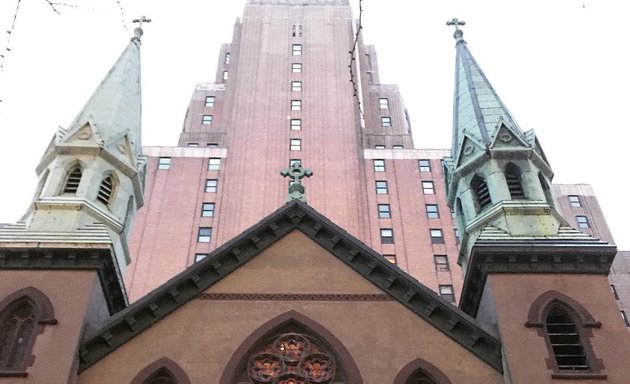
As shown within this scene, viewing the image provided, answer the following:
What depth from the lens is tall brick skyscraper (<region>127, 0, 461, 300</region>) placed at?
6694 cm

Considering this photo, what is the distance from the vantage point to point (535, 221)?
24.3 metres

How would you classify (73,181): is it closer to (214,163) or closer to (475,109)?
(475,109)

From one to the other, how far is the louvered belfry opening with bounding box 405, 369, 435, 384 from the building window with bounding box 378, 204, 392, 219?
1962 inches

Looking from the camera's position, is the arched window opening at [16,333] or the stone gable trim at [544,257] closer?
the arched window opening at [16,333]

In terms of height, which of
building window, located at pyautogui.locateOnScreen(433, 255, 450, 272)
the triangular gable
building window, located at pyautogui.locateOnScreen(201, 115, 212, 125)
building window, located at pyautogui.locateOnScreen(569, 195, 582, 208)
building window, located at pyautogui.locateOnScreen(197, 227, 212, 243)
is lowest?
the triangular gable

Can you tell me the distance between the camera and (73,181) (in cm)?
2547

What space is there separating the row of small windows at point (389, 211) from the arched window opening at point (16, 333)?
165 ft

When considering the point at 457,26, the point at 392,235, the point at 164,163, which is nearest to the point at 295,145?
the point at 164,163

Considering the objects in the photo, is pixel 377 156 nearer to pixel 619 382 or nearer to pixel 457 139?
pixel 457 139

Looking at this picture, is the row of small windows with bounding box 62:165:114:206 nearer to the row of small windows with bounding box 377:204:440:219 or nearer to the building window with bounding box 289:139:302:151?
the row of small windows with bounding box 377:204:440:219

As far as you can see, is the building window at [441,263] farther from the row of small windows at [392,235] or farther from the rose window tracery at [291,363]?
the rose window tracery at [291,363]

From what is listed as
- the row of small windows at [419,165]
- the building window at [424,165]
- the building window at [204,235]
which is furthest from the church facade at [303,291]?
the building window at [424,165]

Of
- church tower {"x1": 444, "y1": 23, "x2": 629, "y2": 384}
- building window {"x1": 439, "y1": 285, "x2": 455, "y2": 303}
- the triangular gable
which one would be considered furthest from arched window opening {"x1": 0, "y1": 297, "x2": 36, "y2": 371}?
building window {"x1": 439, "y1": 285, "x2": 455, "y2": 303}

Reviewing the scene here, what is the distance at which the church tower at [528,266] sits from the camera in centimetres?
2052
